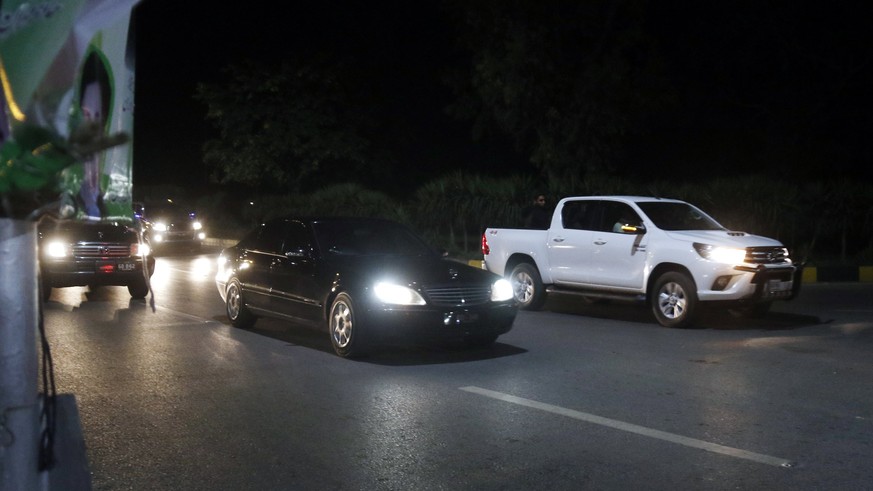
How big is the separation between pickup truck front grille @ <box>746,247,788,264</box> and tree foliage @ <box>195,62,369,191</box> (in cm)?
2384

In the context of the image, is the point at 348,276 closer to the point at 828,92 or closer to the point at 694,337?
the point at 694,337

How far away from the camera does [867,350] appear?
10.4 meters

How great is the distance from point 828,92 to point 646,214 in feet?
71.5

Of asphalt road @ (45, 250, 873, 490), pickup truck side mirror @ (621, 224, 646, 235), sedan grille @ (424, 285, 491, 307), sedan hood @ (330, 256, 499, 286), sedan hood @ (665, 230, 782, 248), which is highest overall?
pickup truck side mirror @ (621, 224, 646, 235)

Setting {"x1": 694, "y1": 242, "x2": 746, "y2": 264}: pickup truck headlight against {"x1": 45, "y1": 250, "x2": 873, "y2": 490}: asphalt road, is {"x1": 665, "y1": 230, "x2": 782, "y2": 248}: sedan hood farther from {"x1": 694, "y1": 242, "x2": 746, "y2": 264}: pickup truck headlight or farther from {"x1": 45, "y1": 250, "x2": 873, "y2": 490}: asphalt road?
{"x1": 45, "y1": 250, "x2": 873, "y2": 490}: asphalt road

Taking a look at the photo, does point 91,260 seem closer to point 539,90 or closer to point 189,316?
point 189,316

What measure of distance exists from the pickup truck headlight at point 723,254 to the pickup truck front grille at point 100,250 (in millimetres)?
8687

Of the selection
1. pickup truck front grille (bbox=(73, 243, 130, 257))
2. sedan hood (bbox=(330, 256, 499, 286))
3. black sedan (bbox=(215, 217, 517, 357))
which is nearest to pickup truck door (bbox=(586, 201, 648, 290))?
black sedan (bbox=(215, 217, 517, 357))

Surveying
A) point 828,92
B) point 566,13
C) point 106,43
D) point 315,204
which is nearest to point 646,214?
point 106,43

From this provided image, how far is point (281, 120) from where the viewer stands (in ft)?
114

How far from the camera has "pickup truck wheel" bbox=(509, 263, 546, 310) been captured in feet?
47.5

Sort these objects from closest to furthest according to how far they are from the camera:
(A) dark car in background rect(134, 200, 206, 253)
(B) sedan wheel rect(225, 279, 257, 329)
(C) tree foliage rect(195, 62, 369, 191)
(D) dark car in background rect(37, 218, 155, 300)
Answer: (B) sedan wheel rect(225, 279, 257, 329) → (D) dark car in background rect(37, 218, 155, 300) → (A) dark car in background rect(134, 200, 206, 253) → (C) tree foliage rect(195, 62, 369, 191)

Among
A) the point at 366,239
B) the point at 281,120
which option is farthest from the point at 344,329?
the point at 281,120

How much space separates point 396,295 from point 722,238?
4987 millimetres
